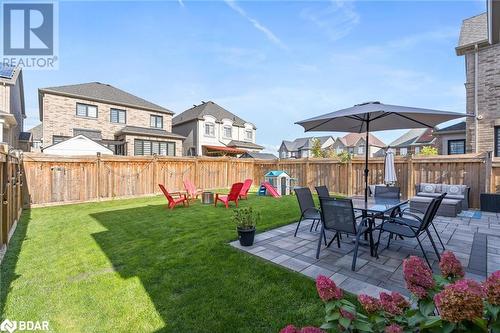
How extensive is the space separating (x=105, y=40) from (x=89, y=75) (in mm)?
15616

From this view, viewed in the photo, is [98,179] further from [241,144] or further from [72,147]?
[241,144]

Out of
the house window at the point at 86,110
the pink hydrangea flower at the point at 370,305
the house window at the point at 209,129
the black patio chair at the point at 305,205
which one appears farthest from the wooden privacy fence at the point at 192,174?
the house window at the point at 209,129

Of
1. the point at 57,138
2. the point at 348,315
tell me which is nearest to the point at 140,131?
the point at 57,138

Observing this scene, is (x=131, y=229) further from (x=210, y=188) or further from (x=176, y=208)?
(x=210, y=188)

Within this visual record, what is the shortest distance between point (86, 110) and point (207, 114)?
10778mm

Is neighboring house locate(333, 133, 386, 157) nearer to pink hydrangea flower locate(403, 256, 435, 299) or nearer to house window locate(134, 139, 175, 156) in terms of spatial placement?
house window locate(134, 139, 175, 156)

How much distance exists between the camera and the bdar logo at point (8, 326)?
248 centimetres

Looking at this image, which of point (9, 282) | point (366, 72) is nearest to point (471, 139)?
point (366, 72)

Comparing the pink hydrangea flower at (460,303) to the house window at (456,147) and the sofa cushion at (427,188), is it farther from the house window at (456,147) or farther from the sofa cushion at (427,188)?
the house window at (456,147)

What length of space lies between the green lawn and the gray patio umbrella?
300 cm

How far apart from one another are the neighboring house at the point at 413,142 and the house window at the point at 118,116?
28.0 m

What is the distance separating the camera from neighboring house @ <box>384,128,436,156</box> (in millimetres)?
30188

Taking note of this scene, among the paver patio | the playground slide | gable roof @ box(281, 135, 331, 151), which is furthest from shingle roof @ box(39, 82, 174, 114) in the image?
gable roof @ box(281, 135, 331, 151)

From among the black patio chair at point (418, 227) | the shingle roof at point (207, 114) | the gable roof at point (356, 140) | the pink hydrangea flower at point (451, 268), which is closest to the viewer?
the pink hydrangea flower at point (451, 268)
